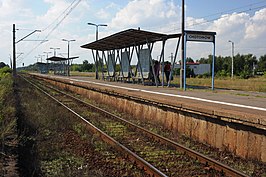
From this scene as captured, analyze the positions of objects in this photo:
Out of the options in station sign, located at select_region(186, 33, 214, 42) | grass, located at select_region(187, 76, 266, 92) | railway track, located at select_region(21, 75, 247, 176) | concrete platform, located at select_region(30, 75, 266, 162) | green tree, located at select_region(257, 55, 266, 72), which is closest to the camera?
railway track, located at select_region(21, 75, 247, 176)

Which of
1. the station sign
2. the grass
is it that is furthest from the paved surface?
the grass

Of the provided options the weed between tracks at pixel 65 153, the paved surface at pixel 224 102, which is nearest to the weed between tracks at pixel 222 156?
the paved surface at pixel 224 102

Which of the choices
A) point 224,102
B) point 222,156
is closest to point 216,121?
point 222,156

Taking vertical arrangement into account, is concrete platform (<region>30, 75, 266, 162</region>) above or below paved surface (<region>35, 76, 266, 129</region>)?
below

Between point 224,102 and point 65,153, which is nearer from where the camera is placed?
point 65,153

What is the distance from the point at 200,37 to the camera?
19.3m

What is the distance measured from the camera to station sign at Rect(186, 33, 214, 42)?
19344mm

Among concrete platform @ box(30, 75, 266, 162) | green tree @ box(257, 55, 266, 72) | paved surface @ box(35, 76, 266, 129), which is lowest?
concrete platform @ box(30, 75, 266, 162)

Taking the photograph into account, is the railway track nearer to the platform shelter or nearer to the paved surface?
the paved surface

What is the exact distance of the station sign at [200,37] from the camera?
19.3 metres

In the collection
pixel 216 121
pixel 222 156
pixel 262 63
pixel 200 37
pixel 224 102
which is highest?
pixel 262 63

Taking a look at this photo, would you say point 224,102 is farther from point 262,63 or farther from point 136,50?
point 262,63

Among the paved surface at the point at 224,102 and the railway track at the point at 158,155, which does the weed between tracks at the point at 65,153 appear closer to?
the railway track at the point at 158,155

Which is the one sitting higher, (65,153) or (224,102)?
(224,102)
